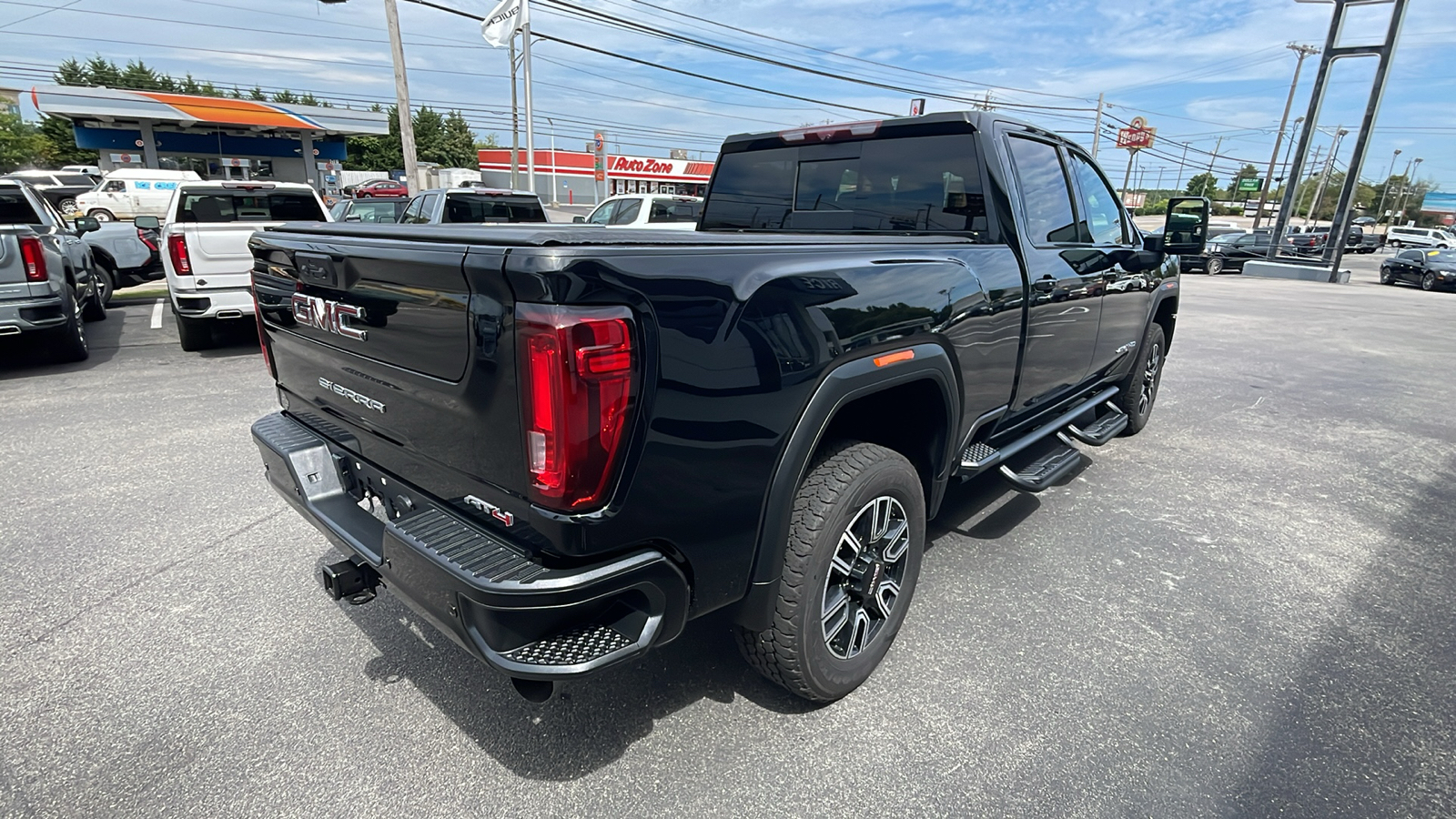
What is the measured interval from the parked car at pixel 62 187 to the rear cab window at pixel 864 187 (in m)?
24.0

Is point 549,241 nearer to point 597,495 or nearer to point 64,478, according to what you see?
point 597,495

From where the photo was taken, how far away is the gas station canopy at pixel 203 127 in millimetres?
30859

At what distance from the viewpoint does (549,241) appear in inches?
65.5

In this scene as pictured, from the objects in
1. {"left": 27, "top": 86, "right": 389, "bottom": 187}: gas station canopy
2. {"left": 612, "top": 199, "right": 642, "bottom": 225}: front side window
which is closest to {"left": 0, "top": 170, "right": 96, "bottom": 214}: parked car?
{"left": 27, "top": 86, "right": 389, "bottom": 187}: gas station canopy

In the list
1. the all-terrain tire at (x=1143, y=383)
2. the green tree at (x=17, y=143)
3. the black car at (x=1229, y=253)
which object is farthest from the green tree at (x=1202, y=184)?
the green tree at (x=17, y=143)

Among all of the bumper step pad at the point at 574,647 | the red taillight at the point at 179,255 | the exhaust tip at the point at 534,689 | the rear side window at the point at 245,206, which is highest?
the rear side window at the point at 245,206

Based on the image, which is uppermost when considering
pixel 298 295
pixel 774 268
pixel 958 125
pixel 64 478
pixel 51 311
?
pixel 958 125

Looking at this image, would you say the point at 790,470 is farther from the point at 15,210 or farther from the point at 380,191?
the point at 380,191

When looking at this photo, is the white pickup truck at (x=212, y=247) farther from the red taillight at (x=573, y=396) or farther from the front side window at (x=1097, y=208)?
the front side window at (x=1097, y=208)

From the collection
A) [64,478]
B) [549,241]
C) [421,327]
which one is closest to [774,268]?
[549,241]

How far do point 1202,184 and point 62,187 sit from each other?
354 ft

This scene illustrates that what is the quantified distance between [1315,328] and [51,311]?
53.5ft

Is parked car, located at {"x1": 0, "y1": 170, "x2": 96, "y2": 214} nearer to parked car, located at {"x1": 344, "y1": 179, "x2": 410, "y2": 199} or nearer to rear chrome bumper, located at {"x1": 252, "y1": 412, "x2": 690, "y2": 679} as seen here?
parked car, located at {"x1": 344, "y1": 179, "x2": 410, "y2": 199}

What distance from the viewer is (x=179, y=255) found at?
7070 millimetres
